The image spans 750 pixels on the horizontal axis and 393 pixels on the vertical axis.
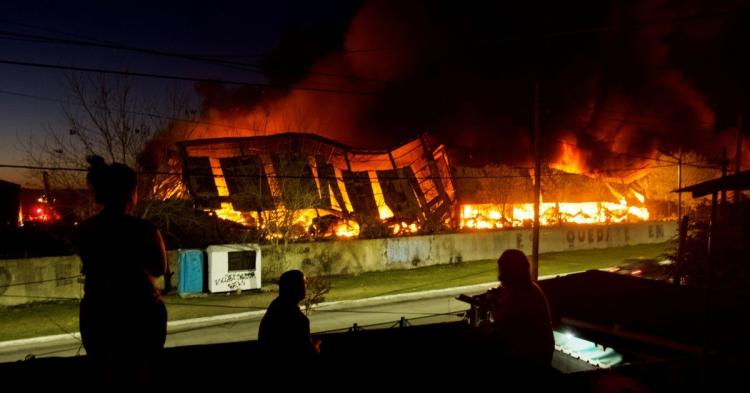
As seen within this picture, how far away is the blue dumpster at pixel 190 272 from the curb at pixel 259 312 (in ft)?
10.6

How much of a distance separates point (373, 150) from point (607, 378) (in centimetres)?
3105

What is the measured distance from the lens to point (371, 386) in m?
4.19

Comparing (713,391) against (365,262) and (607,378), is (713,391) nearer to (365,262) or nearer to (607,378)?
(607,378)

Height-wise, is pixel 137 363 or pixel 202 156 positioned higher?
pixel 202 156

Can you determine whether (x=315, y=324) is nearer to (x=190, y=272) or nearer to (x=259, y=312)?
(x=259, y=312)

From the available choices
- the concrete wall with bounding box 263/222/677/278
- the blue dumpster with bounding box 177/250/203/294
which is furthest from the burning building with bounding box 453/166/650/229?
the blue dumpster with bounding box 177/250/203/294

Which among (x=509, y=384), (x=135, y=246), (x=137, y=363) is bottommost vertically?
(x=509, y=384)

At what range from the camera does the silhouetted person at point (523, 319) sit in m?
4.03

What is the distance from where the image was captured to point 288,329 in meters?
3.58

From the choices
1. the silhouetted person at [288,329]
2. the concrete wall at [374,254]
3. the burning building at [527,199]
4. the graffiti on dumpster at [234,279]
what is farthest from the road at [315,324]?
the burning building at [527,199]

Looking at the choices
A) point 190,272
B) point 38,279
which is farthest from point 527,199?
point 38,279

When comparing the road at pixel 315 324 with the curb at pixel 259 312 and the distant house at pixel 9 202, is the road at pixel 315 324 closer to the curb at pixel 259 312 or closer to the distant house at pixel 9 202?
the curb at pixel 259 312

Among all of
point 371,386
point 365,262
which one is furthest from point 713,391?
point 365,262

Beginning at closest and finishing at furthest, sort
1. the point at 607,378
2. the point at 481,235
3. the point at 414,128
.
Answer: the point at 607,378 < the point at 481,235 < the point at 414,128
